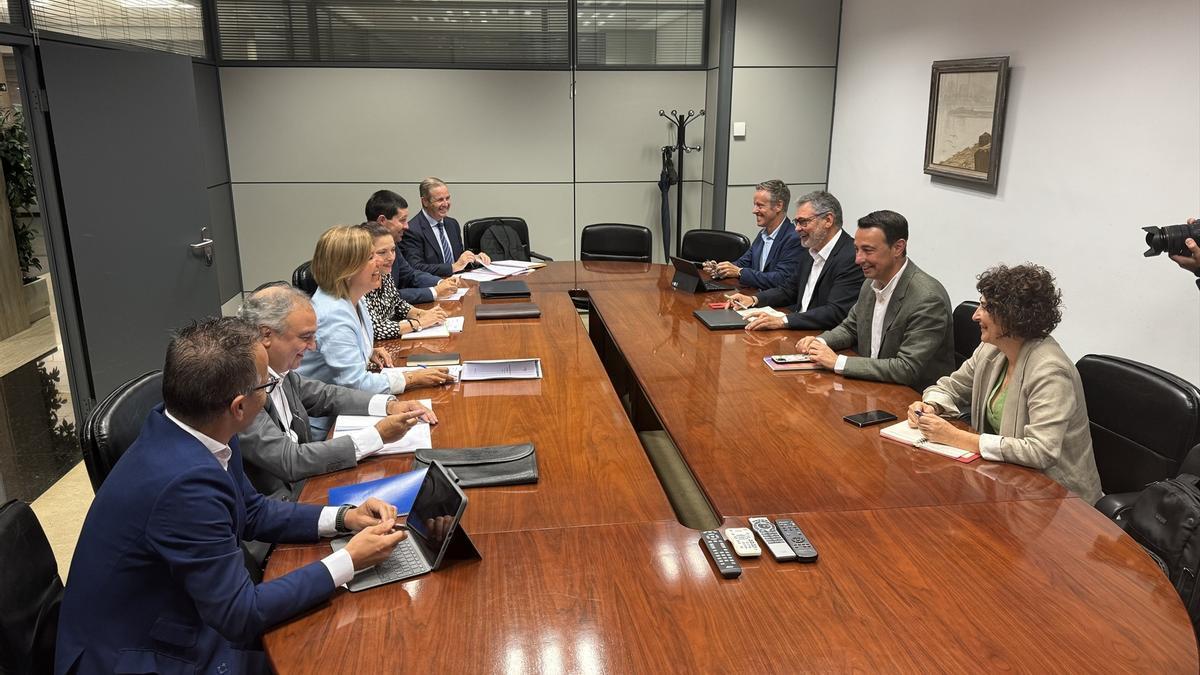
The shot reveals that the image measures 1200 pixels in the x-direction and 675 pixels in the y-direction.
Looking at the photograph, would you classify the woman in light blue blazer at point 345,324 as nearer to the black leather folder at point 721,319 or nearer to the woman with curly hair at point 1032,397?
the black leather folder at point 721,319

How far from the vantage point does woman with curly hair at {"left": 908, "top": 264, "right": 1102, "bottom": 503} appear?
A: 2.28 metres

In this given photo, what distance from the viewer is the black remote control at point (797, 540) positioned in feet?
5.93

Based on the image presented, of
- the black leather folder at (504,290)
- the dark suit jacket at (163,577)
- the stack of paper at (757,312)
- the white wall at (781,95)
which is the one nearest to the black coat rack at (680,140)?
the white wall at (781,95)

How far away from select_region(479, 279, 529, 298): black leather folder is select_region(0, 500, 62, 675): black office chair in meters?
2.85

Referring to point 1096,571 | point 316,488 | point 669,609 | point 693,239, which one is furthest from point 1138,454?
point 693,239

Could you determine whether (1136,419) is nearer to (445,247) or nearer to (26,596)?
(26,596)

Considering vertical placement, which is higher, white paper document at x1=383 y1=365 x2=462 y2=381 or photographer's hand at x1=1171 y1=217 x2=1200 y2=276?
photographer's hand at x1=1171 y1=217 x2=1200 y2=276

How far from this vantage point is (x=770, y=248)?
15.8ft

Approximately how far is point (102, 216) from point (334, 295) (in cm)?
181

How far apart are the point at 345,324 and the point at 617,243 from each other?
3.13m

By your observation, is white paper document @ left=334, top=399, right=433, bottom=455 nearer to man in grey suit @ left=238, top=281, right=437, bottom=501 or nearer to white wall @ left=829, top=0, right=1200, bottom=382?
man in grey suit @ left=238, top=281, right=437, bottom=501

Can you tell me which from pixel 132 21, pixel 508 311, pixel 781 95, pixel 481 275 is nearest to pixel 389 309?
pixel 508 311

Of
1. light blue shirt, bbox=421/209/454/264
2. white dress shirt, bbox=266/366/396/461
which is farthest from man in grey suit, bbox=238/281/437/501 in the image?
light blue shirt, bbox=421/209/454/264

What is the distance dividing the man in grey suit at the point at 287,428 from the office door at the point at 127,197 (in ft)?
6.89
